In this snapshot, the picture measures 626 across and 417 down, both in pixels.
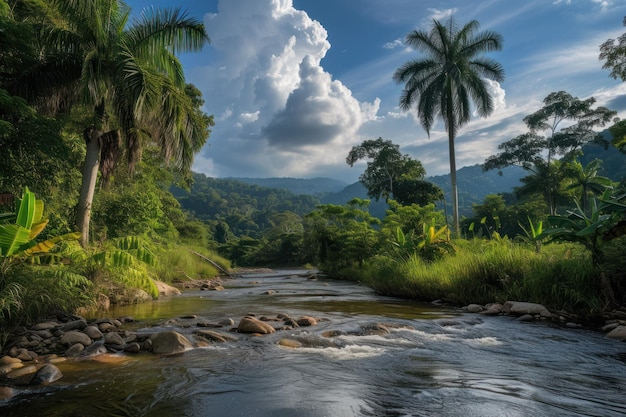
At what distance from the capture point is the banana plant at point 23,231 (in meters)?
5.52

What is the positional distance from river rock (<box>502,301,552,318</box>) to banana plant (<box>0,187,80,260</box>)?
367 inches

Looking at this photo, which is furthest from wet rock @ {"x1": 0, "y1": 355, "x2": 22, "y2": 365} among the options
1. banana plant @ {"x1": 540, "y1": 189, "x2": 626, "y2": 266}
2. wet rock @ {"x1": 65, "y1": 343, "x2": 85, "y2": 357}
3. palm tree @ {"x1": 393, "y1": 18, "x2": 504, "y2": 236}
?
palm tree @ {"x1": 393, "y1": 18, "x2": 504, "y2": 236}

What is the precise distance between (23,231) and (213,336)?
11.0 ft

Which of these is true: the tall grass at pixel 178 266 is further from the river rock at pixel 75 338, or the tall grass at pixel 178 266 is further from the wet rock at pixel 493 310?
the wet rock at pixel 493 310

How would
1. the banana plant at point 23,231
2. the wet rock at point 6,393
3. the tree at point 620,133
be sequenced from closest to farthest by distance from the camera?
the wet rock at point 6,393
the banana plant at point 23,231
the tree at point 620,133

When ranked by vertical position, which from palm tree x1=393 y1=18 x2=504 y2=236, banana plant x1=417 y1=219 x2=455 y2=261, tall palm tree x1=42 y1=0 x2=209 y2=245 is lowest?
banana plant x1=417 y1=219 x2=455 y2=261

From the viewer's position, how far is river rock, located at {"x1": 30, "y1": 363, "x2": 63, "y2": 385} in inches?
165

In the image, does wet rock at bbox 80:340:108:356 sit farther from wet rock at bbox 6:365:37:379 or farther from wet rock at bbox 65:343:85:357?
wet rock at bbox 6:365:37:379

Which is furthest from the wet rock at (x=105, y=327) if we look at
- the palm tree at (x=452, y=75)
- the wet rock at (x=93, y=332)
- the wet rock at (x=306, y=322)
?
the palm tree at (x=452, y=75)

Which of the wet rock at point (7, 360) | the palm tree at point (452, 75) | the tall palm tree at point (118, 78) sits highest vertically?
the palm tree at point (452, 75)

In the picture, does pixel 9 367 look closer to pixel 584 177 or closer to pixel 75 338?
pixel 75 338

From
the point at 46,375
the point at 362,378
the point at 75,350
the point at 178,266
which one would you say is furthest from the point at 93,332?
the point at 178,266

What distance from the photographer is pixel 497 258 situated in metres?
10.4

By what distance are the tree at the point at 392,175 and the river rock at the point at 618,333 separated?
3777cm
